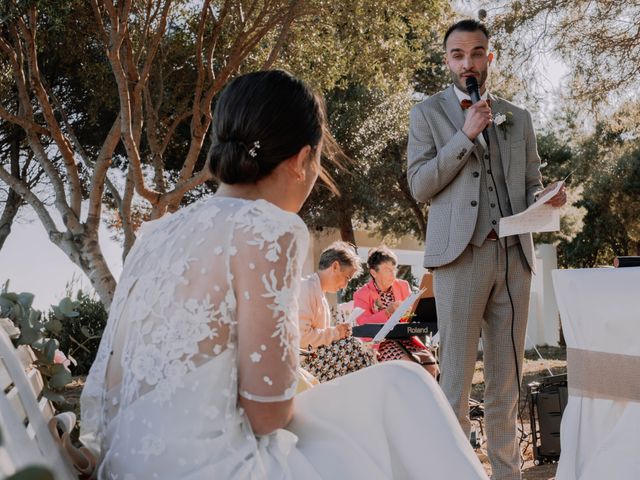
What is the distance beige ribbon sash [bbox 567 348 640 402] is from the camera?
327cm

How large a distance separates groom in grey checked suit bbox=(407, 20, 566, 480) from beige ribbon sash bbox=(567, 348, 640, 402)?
577 millimetres

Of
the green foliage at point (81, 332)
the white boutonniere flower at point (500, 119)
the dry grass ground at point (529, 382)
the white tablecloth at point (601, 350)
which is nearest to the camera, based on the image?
the white tablecloth at point (601, 350)

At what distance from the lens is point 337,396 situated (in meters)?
2.20

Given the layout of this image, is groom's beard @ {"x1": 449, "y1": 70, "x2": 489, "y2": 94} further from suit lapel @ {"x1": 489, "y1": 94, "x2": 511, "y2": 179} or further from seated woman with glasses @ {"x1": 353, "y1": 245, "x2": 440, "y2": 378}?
seated woman with glasses @ {"x1": 353, "y1": 245, "x2": 440, "y2": 378}

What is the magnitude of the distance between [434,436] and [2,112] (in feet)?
36.7

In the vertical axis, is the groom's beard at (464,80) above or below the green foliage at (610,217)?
above

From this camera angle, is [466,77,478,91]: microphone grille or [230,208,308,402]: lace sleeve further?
[466,77,478,91]: microphone grille

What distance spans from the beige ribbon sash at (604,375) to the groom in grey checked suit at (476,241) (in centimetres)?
58

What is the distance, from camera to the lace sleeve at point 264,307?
193 centimetres

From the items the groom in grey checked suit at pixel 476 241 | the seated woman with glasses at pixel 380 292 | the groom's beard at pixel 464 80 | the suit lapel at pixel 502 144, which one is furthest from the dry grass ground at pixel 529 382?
the groom's beard at pixel 464 80

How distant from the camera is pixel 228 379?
196 cm

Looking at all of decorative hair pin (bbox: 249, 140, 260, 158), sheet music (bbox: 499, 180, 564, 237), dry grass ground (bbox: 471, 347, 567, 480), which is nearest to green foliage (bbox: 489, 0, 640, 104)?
dry grass ground (bbox: 471, 347, 567, 480)

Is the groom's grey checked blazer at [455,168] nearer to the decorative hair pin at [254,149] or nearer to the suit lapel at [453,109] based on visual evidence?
the suit lapel at [453,109]

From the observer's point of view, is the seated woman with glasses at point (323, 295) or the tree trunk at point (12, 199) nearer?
the seated woman with glasses at point (323, 295)
